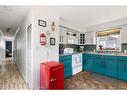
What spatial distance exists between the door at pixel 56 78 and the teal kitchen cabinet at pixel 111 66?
188cm

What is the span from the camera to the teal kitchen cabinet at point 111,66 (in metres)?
3.21

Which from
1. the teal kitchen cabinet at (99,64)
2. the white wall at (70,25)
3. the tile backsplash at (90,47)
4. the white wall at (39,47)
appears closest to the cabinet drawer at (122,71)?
the teal kitchen cabinet at (99,64)

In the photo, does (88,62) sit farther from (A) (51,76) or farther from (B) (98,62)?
(A) (51,76)

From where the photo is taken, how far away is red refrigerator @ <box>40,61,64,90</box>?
1.97 m

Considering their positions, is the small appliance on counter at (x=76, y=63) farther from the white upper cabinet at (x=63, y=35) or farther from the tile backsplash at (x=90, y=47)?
the tile backsplash at (x=90, y=47)

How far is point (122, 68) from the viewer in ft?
9.92

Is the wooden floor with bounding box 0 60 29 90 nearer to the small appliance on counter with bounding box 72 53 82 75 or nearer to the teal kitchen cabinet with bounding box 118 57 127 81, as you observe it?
the small appliance on counter with bounding box 72 53 82 75

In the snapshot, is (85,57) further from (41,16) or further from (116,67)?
(41,16)

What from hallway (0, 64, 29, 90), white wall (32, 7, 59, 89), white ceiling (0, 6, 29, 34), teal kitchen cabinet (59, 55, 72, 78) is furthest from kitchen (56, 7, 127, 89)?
white ceiling (0, 6, 29, 34)

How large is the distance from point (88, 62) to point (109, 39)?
127 centimetres

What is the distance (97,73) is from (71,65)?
1069 mm

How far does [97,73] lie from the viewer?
12.2 ft
